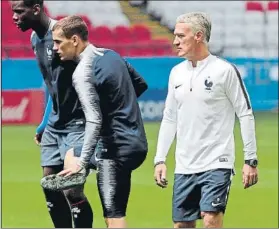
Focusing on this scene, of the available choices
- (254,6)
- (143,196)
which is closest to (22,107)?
(143,196)

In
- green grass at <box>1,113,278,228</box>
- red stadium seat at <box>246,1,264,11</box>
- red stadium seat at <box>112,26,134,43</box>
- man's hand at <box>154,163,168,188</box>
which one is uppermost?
man's hand at <box>154,163,168,188</box>

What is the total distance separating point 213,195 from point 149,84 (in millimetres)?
14974

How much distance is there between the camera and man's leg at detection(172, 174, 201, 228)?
6668mm

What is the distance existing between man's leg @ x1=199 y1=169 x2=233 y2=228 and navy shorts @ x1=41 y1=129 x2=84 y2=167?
101cm

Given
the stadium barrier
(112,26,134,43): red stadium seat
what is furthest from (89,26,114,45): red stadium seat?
the stadium barrier

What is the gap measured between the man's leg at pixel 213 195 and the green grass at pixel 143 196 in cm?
331

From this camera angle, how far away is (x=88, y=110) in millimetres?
6473

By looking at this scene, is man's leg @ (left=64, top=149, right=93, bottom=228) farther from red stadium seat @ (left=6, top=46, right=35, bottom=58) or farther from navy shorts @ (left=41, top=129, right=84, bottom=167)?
red stadium seat @ (left=6, top=46, right=35, bottom=58)

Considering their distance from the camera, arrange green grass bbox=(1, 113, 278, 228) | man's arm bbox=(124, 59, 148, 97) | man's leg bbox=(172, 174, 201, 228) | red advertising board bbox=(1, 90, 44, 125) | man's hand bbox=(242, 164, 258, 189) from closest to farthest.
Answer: man's hand bbox=(242, 164, 258, 189)
man's leg bbox=(172, 174, 201, 228)
man's arm bbox=(124, 59, 148, 97)
green grass bbox=(1, 113, 278, 228)
red advertising board bbox=(1, 90, 44, 125)

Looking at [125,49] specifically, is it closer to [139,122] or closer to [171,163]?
[171,163]

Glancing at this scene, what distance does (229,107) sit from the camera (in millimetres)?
6605

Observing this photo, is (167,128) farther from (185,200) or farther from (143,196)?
(143,196)

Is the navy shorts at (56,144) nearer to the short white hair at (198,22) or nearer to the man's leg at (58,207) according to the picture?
the man's leg at (58,207)

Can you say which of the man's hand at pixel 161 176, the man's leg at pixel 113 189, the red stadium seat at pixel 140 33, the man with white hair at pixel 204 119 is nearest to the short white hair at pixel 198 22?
the man with white hair at pixel 204 119
